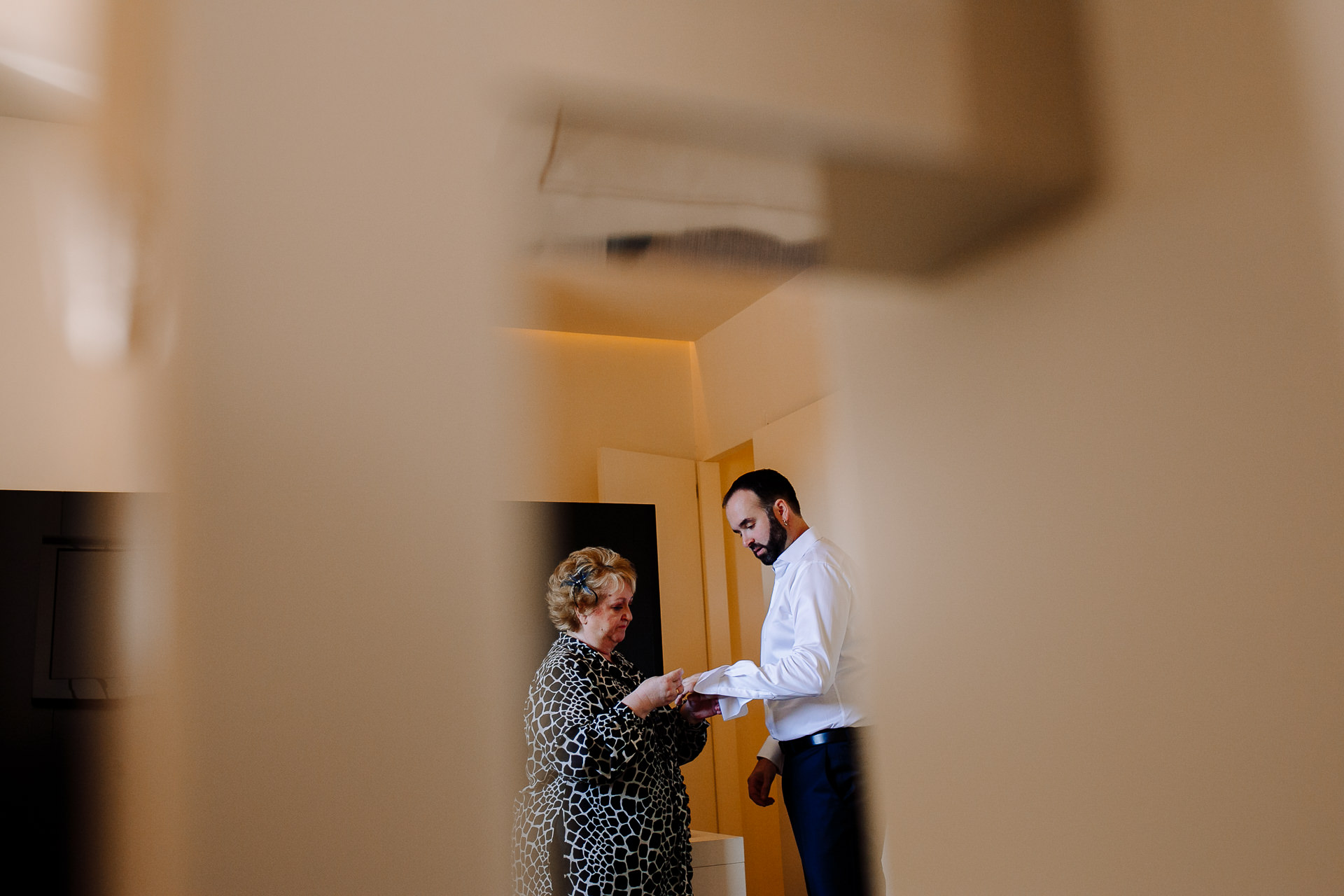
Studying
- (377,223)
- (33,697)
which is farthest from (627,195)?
(33,697)

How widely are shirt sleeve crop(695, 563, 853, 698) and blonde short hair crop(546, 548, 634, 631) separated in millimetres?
241

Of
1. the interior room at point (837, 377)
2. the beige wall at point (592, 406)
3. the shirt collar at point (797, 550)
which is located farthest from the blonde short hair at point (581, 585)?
the beige wall at point (592, 406)

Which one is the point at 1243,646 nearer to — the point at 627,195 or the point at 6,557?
the point at 627,195

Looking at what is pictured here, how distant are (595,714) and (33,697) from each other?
1234 millimetres

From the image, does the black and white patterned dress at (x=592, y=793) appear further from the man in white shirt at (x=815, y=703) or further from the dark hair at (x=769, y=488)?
the dark hair at (x=769, y=488)

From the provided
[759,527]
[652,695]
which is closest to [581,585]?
[652,695]

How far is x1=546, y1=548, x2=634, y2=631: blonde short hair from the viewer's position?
1.85 m

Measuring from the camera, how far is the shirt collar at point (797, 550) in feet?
6.26

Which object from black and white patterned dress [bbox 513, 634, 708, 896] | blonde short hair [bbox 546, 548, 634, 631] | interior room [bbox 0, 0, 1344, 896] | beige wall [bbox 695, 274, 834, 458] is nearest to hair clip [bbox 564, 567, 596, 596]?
blonde short hair [bbox 546, 548, 634, 631]

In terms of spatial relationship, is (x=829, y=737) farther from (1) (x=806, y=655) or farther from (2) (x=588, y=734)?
(2) (x=588, y=734)

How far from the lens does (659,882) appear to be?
1724 millimetres

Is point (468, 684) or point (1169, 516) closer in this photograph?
point (468, 684)

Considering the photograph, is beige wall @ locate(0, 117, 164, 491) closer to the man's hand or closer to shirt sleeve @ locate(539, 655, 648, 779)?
shirt sleeve @ locate(539, 655, 648, 779)

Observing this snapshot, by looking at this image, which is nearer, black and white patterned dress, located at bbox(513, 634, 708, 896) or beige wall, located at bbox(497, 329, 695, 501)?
black and white patterned dress, located at bbox(513, 634, 708, 896)
